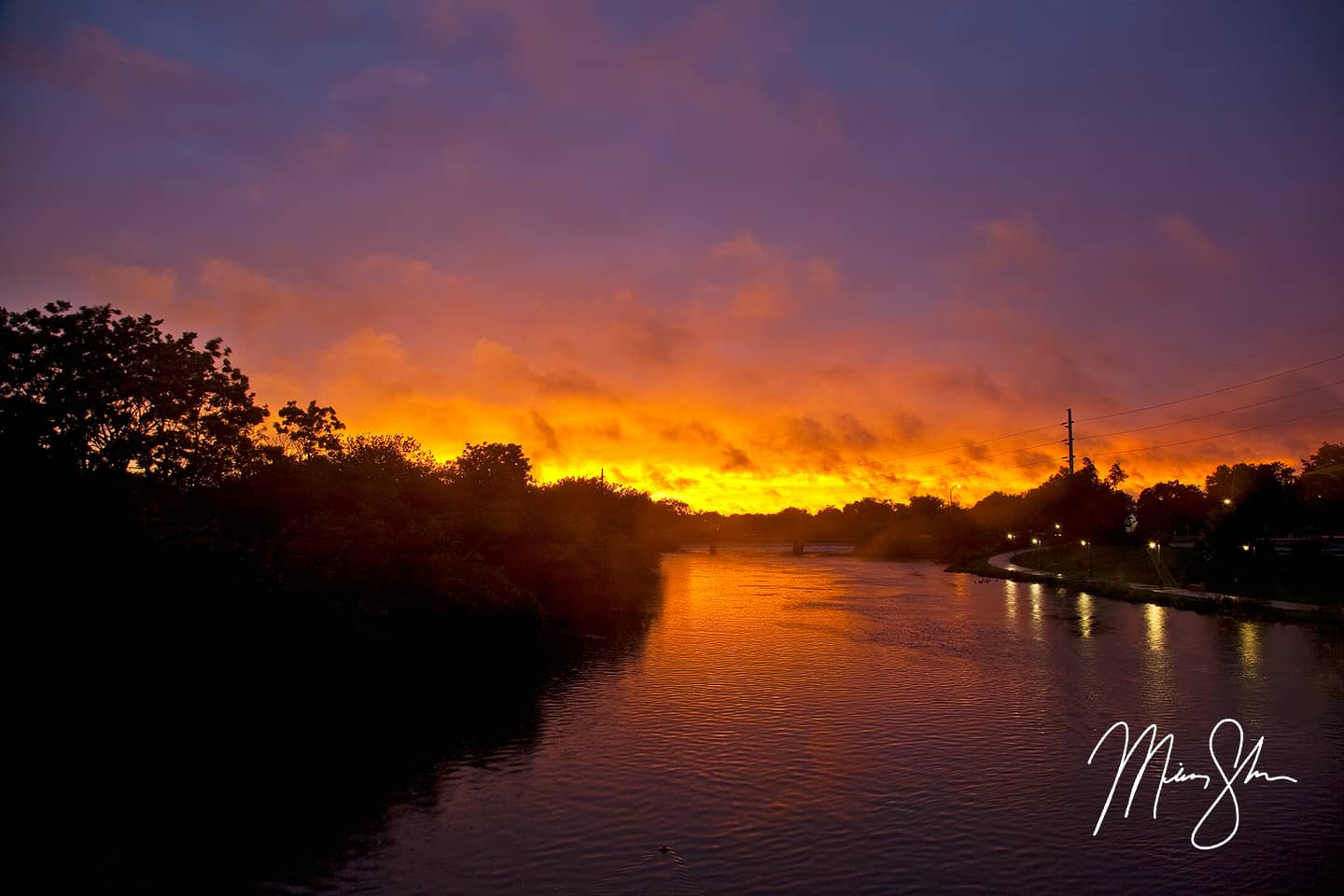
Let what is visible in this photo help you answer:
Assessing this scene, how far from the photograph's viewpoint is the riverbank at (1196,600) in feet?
146

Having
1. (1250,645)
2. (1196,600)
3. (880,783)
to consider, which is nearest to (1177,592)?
(1196,600)

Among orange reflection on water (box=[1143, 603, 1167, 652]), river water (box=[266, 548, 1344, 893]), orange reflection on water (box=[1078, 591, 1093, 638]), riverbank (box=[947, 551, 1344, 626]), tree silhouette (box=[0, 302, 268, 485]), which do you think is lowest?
river water (box=[266, 548, 1344, 893])

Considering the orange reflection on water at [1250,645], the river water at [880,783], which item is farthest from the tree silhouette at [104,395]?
the orange reflection on water at [1250,645]

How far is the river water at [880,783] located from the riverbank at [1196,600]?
21.0 feet

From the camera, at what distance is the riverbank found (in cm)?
4444

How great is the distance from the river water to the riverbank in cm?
639

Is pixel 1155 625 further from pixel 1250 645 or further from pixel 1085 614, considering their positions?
pixel 1250 645

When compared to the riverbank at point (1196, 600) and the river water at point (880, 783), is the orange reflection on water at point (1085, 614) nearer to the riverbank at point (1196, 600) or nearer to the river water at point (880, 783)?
the riverbank at point (1196, 600)

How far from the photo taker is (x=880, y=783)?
1930cm

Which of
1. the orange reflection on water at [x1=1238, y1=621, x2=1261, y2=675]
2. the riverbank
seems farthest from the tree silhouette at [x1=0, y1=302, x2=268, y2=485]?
the riverbank

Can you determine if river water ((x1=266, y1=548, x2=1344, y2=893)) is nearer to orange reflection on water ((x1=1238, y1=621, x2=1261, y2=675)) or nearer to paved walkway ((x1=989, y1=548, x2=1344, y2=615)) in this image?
orange reflection on water ((x1=1238, y1=621, x2=1261, y2=675))

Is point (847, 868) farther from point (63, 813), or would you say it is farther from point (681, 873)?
point (63, 813)

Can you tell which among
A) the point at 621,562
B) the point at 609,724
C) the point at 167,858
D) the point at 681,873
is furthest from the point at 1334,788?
the point at 621,562

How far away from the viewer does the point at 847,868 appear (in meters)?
14.6
